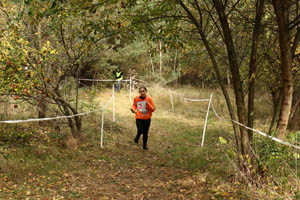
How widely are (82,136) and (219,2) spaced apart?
543 centimetres

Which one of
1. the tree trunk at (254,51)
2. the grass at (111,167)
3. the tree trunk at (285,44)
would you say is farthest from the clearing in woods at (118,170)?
the tree trunk at (285,44)

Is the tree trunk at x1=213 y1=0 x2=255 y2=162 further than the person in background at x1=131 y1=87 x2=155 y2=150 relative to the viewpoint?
No

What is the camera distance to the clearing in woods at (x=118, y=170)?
16.2 feet

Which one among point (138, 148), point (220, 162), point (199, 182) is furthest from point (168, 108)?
point (199, 182)

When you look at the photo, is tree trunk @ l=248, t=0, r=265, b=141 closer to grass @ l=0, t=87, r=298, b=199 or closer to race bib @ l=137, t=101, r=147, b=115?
grass @ l=0, t=87, r=298, b=199

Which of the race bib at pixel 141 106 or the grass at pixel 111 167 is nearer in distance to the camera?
the grass at pixel 111 167

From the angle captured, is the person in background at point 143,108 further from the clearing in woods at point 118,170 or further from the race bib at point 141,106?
the clearing in woods at point 118,170

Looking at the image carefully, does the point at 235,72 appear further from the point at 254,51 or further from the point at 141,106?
the point at 141,106

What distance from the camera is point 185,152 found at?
8406mm

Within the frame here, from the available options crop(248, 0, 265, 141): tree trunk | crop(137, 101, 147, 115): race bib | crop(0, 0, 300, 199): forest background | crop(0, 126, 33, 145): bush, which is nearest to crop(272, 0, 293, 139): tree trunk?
crop(0, 0, 300, 199): forest background

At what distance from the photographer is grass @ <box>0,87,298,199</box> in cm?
496

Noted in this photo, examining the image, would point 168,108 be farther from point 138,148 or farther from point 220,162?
point 220,162

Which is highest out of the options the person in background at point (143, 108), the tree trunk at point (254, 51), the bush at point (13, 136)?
the tree trunk at point (254, 51)

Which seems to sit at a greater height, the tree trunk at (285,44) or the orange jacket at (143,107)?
the tree trunk at (285,44)
